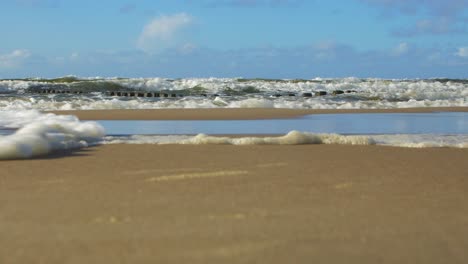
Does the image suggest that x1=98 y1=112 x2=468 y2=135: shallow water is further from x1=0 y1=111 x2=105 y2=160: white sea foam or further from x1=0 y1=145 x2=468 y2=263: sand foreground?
x1=0 y1=145 x2=468 y2=263: sand foreground

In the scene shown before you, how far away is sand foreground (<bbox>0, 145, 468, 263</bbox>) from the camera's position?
1.96 m

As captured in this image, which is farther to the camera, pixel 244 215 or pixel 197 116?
pixel 197 116

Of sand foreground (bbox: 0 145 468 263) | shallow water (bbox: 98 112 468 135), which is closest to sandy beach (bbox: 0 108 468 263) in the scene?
sand foreground (bbox: 0 145 468 263)

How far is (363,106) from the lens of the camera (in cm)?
1535

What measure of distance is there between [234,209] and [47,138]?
2.27m

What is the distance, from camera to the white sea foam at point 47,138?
3924 millimetres

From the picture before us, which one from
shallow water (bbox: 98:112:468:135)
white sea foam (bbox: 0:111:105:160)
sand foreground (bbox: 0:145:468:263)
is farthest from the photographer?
shallow water (bbox: 98:112:468:135)

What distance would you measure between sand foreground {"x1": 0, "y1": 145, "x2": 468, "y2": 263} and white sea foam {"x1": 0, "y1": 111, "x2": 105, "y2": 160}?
16 cm

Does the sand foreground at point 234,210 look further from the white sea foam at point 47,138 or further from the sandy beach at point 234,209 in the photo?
the white sea foam at point 47,138

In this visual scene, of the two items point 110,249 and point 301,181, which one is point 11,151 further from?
point 110,249

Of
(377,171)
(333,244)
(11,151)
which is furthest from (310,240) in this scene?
(11,151)

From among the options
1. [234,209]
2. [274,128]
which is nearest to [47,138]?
[234,209]

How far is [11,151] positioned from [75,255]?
83.5 inches

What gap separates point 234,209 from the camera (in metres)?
2.50
